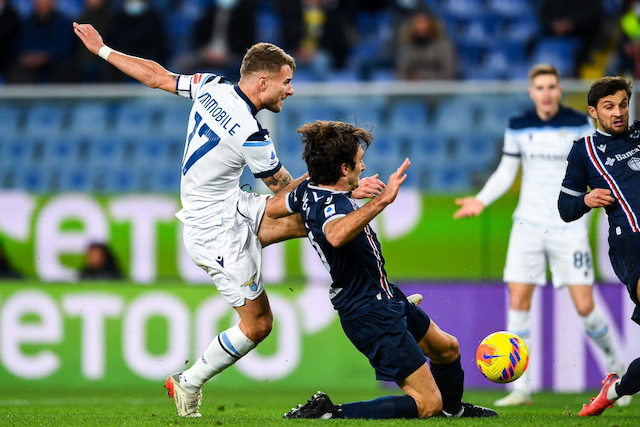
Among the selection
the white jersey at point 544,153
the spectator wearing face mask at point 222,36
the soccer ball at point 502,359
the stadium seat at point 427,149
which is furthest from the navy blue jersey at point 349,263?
the spectator wearing face mask at point 222,36

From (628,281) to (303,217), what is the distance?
2049 mm

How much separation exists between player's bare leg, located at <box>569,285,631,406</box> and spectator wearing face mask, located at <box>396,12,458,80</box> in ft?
13.5

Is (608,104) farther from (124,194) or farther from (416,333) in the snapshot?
(124,194)

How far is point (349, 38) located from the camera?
1269 cm

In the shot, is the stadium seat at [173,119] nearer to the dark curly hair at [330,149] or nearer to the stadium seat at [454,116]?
the stadium seat at [454,116]

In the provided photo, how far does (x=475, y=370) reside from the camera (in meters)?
8.85

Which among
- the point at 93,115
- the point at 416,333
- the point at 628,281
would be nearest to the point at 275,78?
the point at 416,333

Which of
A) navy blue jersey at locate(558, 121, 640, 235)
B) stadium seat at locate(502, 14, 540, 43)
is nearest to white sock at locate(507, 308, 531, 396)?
navy blue jersey at locate(558, 121, 640, 235)

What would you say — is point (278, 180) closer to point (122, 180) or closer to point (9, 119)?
point (122, 180)

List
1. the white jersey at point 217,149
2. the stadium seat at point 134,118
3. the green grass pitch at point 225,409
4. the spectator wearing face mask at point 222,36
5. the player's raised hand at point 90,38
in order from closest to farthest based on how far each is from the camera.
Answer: the green grass pitch at point 225,409 → the white jersey at point 217,149 → the player's raised hand at point 90,38 → the stadium seat at point 134,118 → the spectator wearing face mask at point 222,36

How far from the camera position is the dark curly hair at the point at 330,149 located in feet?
18.6

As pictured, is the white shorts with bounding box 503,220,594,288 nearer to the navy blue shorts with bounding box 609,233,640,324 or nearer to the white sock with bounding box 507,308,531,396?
the white sock with bounding box 507,308,531,396

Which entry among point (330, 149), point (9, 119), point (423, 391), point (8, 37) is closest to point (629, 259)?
point (423, 391)

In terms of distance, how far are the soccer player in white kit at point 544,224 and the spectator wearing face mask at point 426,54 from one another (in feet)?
11.0
